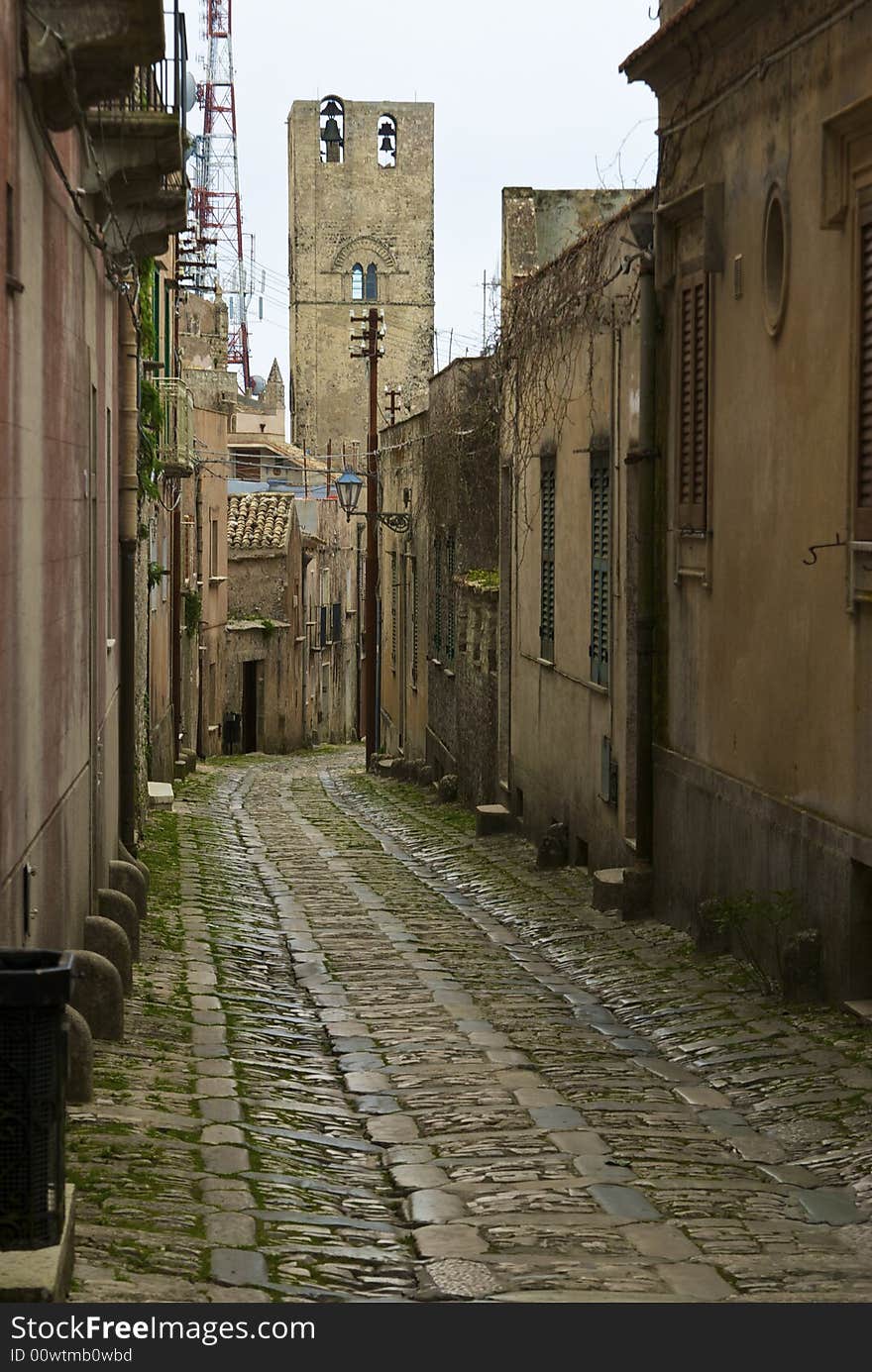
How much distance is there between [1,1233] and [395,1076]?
409 cm

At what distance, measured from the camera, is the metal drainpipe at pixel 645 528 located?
44.7 feet

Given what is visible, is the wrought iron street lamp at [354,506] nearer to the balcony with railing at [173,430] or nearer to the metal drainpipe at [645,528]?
the balcony with railing at [173,430]

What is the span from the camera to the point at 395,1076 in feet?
29.8

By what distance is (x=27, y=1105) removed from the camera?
5133 mm

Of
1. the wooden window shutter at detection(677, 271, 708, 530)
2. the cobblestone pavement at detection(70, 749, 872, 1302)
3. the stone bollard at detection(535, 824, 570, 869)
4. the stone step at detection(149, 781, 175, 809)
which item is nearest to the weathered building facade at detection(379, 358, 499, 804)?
the stone step at detection(149, 781, 175, 809)

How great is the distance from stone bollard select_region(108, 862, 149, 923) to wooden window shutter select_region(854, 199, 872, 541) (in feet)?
18.8

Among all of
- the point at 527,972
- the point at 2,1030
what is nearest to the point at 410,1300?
the point at 2,1030

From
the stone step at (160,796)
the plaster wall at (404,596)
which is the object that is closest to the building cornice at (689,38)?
the stone step at (160,796)

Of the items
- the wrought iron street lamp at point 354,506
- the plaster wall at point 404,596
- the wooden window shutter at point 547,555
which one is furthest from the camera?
the wrought iron street lamp at point 354,506

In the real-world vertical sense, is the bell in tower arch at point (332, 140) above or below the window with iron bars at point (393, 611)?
above

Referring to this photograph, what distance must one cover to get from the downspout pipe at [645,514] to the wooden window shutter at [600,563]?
1.49 m

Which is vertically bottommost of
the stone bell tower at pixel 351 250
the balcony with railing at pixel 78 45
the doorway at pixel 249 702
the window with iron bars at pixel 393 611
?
the doorway at pixel 249 702

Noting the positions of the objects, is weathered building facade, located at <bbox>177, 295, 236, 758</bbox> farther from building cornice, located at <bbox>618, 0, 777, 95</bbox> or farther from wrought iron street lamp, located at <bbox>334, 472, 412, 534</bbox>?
building cornice, located at <bbox>618, 0, 777, 95</bbox>
